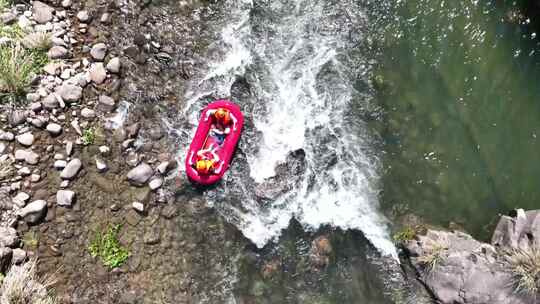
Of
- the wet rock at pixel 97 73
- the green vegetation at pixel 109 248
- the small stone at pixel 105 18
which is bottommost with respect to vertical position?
the green vegetation at pixel 109 248

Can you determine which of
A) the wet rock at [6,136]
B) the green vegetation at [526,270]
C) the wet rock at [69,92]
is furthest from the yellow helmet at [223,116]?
the green vegetation at [526,270]

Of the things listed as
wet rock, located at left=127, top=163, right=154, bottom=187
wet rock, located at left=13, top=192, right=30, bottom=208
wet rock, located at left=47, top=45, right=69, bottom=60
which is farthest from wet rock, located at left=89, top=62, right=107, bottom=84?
wet rock, located at left=13, top=192, right=30, bottom=208

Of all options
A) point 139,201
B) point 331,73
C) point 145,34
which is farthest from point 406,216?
point 145,34

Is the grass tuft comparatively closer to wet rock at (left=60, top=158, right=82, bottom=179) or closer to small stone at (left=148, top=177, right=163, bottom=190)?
wet rock at (left=60, top=158, right=82, bottom=179)

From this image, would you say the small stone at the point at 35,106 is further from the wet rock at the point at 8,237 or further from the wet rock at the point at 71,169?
the wet rock at the point at 8,237

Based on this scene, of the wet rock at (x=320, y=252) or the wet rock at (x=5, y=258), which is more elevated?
the wet rock at (x=320, y=252)

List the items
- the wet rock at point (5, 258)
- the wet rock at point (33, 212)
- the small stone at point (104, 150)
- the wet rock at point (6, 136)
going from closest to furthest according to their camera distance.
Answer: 1. the wet rock at point (5, 258)
2. the wet rock at point (33, 212)
3. the wet rock at point (6, 136)
4. the small stone at point (104, 150)
